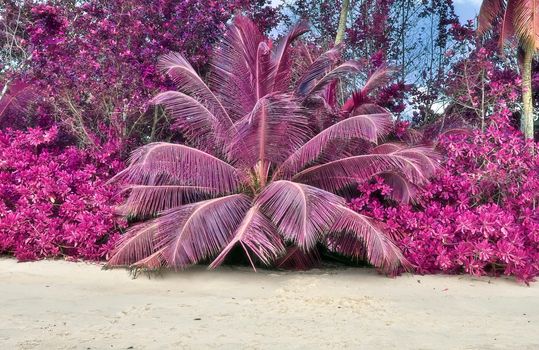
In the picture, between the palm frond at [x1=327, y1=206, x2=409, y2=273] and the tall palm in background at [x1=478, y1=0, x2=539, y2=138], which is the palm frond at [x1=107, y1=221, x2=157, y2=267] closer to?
the palm frond at [x1=327, y1=206, x2=409, y2=273]

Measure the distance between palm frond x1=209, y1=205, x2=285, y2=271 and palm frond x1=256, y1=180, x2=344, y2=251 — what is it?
15 cm

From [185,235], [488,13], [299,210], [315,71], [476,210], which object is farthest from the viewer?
[488,13]

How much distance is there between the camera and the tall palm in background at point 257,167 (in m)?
7.77

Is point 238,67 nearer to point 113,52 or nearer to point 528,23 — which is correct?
point 113,52

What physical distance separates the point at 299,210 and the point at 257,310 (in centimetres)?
158

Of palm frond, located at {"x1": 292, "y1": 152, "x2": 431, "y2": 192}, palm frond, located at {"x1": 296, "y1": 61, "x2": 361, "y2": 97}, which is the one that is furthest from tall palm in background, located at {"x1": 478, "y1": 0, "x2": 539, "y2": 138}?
palm frond, located at {"x1": 296, "y1": 61, "x2": 361, "y2": 97}

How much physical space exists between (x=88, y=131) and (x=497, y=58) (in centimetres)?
954

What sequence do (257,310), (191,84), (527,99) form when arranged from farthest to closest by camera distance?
(527,99)
(191,84)
(257,310)

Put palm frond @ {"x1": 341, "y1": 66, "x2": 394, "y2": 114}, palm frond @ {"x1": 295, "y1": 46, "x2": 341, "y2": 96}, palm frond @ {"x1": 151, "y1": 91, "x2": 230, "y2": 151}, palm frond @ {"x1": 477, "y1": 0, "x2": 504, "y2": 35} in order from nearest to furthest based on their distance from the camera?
→ palm frond @ {"x1": 151, "y1": 91, "x2": 230, "y2": 151}
palm frond @ {"x1": 295, "y1": 46, "x2": 341, "y2": 96}
palm frond @ {"x1": 341, "y1": 66, "x2": 394, "y2": 114}
palm frond @ {"x1": 477, "y1": 0, "x2": 504, "y2": 35}

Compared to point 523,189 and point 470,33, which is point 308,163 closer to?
point 523,189

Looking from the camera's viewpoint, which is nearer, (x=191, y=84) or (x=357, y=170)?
(x=357, y=170)

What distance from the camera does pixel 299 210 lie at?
294 inches

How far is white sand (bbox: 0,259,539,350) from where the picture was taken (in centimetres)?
533

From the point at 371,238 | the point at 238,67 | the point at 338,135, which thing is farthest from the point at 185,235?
the point at 238,67
